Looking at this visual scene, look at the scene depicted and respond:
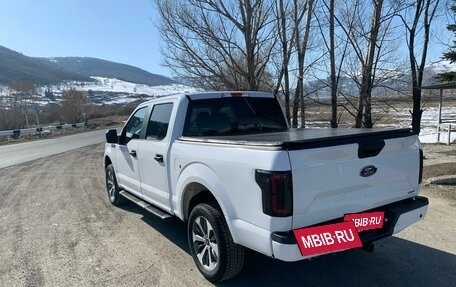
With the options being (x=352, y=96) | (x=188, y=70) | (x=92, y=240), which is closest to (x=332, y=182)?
(x=92, y=240)

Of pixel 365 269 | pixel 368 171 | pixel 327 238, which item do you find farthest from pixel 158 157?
pixel 365 269

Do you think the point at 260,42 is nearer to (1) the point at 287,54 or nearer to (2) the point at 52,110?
(1) the point at 287,54

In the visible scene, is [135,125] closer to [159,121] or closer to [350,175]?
[159,121]

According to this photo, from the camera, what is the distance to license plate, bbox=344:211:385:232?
328cm

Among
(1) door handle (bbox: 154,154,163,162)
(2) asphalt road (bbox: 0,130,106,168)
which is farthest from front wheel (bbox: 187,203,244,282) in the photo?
(2) asphalt road (bbox: 0,130,106,168)

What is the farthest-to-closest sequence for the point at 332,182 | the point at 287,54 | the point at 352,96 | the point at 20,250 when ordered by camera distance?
the point at 287,54 → the point at 352,96 → the point at 20,250 → the point at 332,182

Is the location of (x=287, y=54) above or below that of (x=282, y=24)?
below

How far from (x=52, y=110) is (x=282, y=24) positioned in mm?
59481

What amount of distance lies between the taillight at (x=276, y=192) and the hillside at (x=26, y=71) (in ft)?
509

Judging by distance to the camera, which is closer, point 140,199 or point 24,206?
point 140,199

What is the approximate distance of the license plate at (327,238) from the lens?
2.97m

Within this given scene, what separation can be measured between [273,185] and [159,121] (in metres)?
2.54

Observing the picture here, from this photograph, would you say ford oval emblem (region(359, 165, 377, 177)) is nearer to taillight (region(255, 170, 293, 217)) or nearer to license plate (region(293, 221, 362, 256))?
license plate (region(293, 221, 362, 256))

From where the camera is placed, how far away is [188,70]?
12070 millimetres
